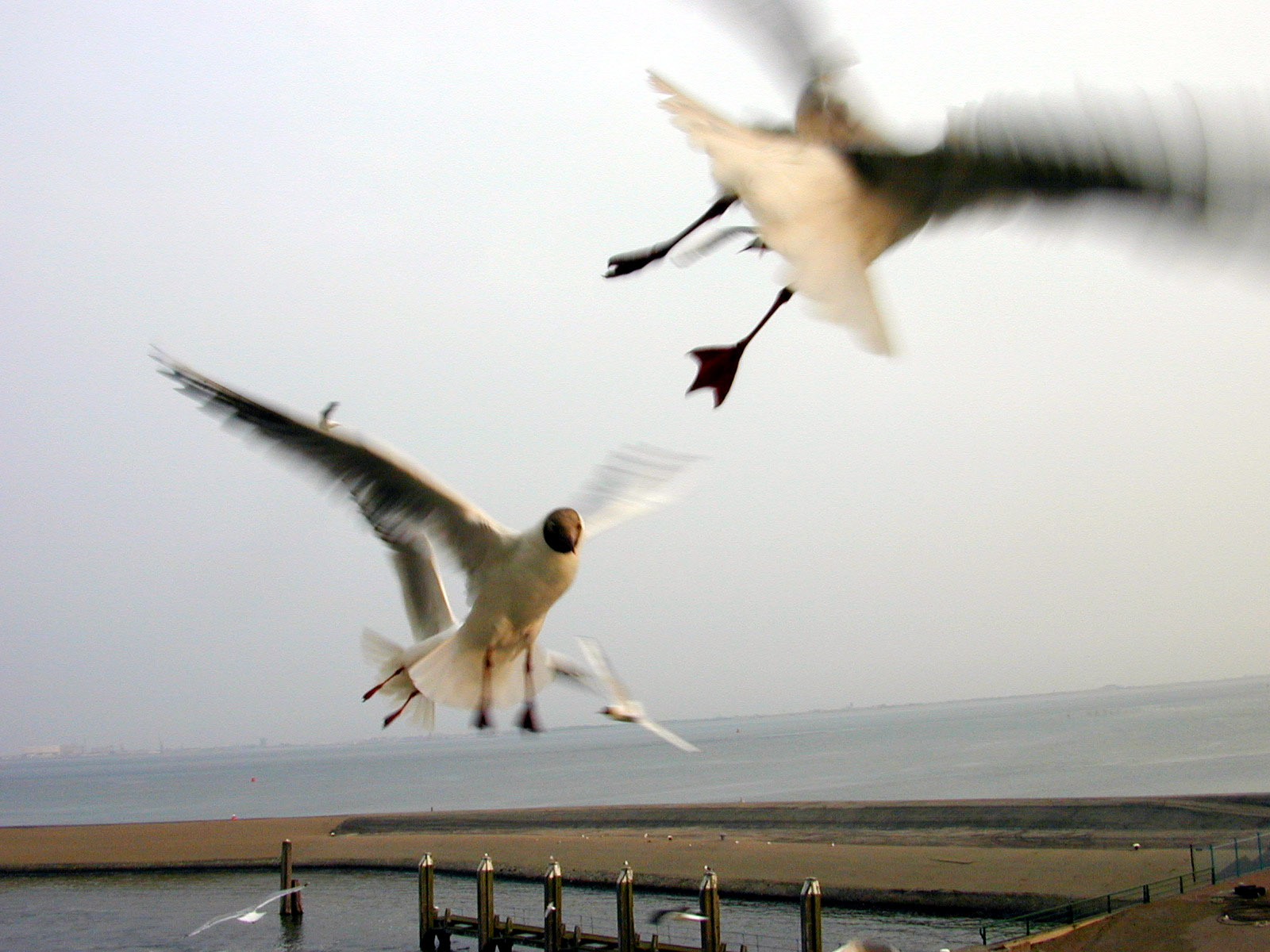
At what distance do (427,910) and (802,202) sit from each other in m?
24.9

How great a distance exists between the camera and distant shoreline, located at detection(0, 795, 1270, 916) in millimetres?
27609

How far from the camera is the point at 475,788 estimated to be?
270 ft

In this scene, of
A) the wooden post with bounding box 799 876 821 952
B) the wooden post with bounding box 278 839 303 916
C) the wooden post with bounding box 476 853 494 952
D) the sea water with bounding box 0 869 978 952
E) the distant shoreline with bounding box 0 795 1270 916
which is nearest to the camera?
the wooden post with bounding box 799 876 821 952

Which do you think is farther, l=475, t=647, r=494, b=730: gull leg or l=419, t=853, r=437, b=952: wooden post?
l=419, t=853, r=437, b=952: wooden post

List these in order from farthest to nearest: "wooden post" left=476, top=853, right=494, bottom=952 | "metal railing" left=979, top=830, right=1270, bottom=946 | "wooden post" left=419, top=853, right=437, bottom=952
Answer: "wooden post" left=419, top=853, right=437, bottom=952, "wooden post" left=476, top=853, right=494, bottom=952, "metal railing" left=979, top=830, right=1270, bottom=946

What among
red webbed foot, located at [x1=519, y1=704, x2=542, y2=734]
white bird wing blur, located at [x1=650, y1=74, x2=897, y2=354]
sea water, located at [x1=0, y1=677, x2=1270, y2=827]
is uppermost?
white bird wing blur, located at [x1=650, y1=74, x2=897, y2=354]

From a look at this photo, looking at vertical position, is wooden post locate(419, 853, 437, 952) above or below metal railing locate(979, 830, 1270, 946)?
below

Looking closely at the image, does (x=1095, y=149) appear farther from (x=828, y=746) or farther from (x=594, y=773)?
(x=828, y=746)

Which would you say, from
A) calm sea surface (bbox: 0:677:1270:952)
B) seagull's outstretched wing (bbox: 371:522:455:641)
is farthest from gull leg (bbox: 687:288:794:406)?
calm sea surface (bbox: 0:677:1270:952)

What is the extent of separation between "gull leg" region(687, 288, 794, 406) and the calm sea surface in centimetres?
1595

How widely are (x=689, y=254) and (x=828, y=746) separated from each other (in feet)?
391

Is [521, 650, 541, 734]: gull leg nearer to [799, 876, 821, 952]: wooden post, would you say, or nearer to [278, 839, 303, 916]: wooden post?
[799, 876, 821, 952]: wooden post

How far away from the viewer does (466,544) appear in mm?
3908

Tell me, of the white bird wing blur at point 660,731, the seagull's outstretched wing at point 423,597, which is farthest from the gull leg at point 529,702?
the seagull's outstretched wing at point 423,597
